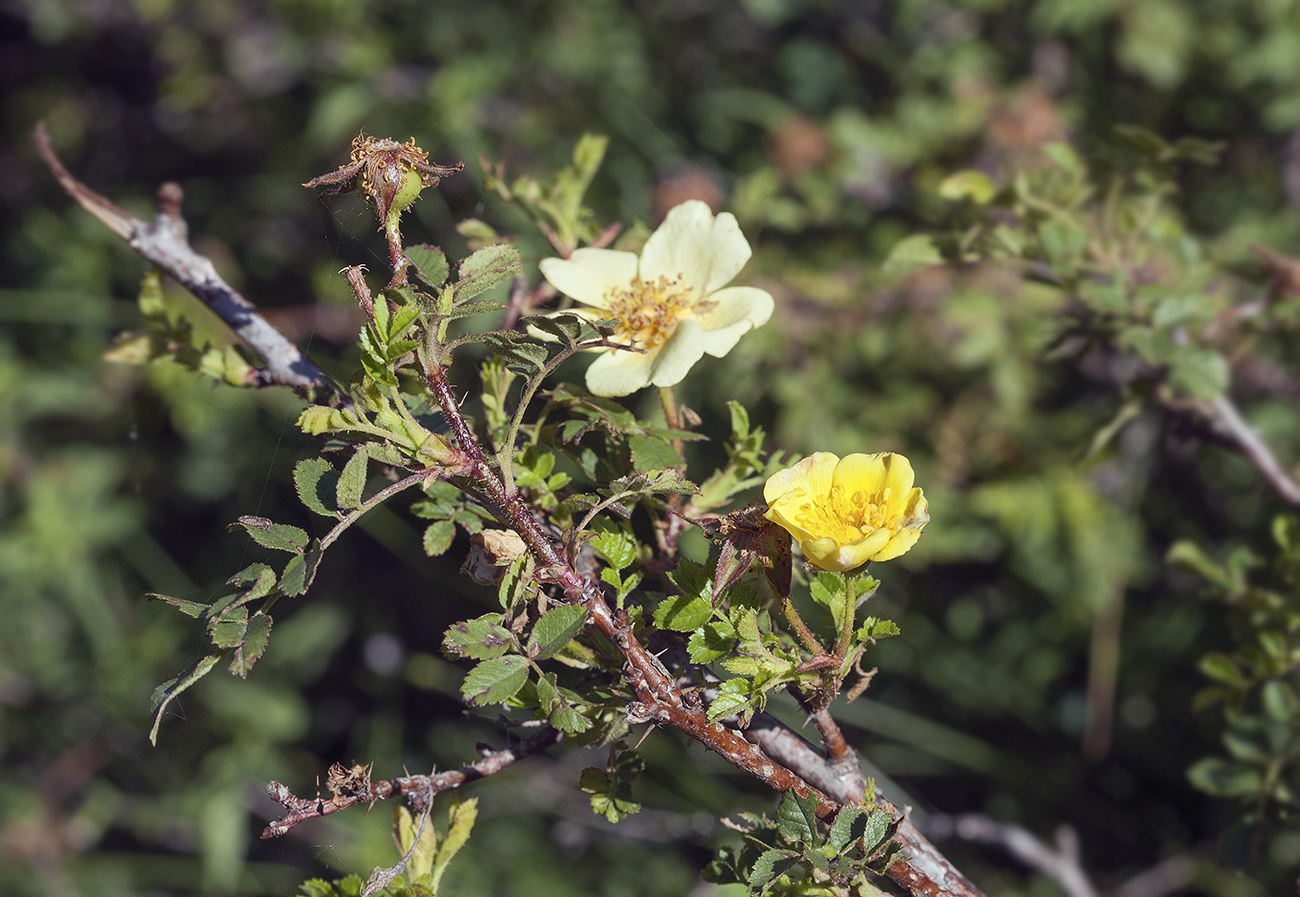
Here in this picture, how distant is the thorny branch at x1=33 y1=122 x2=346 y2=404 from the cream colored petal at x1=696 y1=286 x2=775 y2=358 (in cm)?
32

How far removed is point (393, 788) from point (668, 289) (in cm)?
48

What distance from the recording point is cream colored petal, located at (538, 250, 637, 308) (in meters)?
0.83

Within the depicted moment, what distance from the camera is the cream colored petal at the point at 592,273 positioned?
0.83 meters

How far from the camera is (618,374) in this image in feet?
2.39

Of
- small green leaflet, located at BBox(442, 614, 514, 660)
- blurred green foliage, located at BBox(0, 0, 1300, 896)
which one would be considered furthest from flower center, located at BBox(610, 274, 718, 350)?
blurred green foliage, located at BBox(0, 0, 1300, 896)

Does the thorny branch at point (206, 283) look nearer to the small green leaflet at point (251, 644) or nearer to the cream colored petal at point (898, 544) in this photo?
the small green leaflet at point (251, 644)

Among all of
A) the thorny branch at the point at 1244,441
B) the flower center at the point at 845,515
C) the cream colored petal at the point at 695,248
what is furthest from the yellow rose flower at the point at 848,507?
the thorny branch at the point at 1244,441

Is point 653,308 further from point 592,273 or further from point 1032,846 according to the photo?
point 1032,846

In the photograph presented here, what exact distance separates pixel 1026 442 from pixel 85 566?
6.75ft

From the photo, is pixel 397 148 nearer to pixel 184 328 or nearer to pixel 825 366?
pixel 184 328

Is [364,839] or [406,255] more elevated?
[406,255]

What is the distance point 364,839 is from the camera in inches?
67.7

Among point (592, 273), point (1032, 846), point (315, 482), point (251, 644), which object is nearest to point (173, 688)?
point (251, 644)

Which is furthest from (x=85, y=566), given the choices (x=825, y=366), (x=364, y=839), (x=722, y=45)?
(x=722, y=45)
